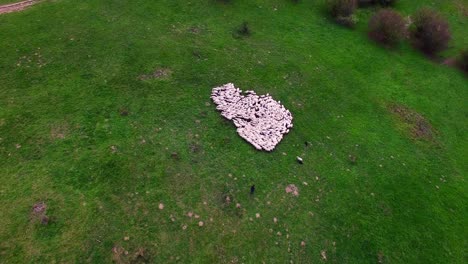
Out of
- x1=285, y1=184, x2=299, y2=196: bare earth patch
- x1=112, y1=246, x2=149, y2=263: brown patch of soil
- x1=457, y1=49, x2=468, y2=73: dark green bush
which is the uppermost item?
x1=457, y1=49, x2=468, y2=73: dark green bush

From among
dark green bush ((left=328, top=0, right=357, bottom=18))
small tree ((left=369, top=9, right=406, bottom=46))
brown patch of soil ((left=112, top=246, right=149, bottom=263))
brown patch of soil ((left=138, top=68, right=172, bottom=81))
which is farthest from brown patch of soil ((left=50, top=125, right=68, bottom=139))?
small tree ((left=369, top=9, right=406, bottom=46))

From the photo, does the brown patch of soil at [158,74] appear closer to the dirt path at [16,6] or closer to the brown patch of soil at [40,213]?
the brown patch of soil at [40,213]

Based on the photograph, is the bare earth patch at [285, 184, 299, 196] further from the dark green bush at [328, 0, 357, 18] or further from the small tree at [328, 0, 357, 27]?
the dark green bush at [328, 0, 357, 18]

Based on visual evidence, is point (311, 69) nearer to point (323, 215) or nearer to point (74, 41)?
point (323, 215)

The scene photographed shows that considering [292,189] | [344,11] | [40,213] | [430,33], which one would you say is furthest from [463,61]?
[40,213]

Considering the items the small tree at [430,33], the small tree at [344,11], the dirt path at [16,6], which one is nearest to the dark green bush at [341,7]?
the small tree at [344,11]

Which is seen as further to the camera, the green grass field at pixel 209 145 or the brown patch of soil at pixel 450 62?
the brown patch of soil at pixel 450 62
